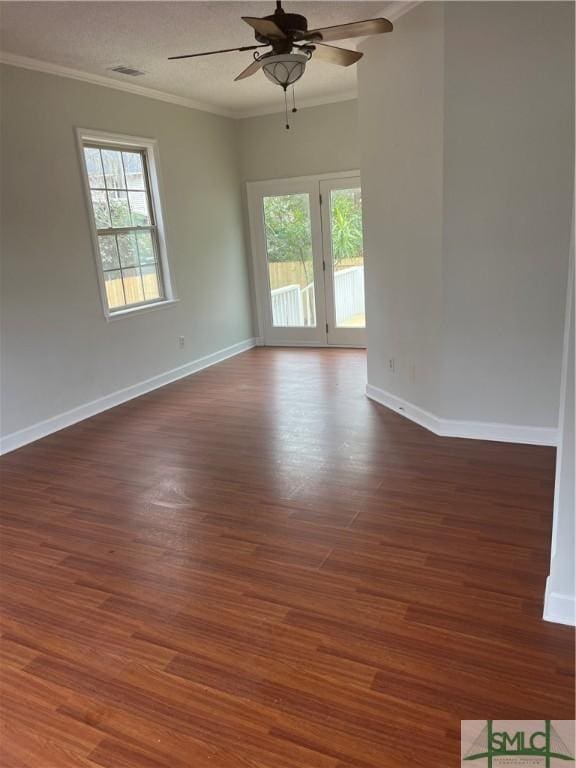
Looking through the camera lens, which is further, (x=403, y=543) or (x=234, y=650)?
(x=403, y=543)

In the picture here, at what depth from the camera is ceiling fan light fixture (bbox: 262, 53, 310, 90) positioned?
2707mm

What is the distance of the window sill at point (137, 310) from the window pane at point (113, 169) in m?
1.15

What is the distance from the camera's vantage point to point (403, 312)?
406 centimetres

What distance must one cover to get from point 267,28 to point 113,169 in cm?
299

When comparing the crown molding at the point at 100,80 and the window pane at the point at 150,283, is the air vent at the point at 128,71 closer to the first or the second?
the crown molding at the point at 100,80

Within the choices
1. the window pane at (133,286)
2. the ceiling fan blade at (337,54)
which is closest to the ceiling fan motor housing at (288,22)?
the ceiling fan blade at (337,54)

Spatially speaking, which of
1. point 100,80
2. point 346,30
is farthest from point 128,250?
point 346,30

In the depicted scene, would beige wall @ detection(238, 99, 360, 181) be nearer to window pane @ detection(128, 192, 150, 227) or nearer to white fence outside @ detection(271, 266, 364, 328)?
white fence outside @ detection(271, 266, 364, 328)

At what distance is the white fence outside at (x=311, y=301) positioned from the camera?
257 inches

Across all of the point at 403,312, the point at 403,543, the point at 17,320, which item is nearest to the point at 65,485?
the point at 17,320

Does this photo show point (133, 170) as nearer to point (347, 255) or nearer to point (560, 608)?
point (347, 255)

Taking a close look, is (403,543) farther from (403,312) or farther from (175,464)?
(403,312)

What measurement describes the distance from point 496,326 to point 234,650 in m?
2.55

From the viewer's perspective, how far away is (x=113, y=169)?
5.02 meters
